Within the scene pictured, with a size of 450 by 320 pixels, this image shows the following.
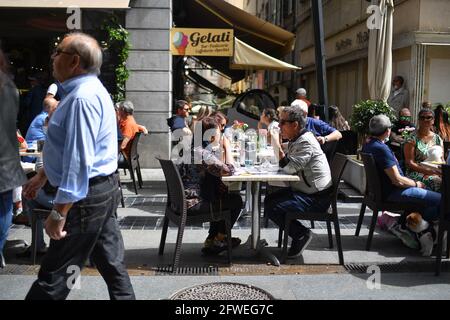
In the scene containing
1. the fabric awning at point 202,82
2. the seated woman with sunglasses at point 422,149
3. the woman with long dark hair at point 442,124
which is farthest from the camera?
the fabric awning at point 202,82

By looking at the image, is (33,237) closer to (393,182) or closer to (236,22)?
(393,182)

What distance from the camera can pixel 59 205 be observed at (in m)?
2.78

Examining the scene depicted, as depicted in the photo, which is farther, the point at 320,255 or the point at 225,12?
the point at 225,12

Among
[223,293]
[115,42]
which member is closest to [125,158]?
[115,42]

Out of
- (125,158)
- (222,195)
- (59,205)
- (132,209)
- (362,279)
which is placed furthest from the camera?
(125,158)

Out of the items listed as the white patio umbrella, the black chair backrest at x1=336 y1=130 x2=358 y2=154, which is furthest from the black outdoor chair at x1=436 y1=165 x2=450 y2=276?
the white patio umbrella

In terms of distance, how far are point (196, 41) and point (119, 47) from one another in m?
1.57

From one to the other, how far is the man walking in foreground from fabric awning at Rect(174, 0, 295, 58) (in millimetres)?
10157

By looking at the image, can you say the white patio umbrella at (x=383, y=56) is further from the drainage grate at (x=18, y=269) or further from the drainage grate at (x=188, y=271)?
the drainage grate at (x=18, y=269)

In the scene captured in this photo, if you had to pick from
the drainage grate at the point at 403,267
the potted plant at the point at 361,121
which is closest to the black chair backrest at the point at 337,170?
the drainage grate at the point at 403,267

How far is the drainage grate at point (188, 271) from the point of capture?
4828 millimetres

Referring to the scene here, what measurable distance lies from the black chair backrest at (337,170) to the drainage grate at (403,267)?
687mm
